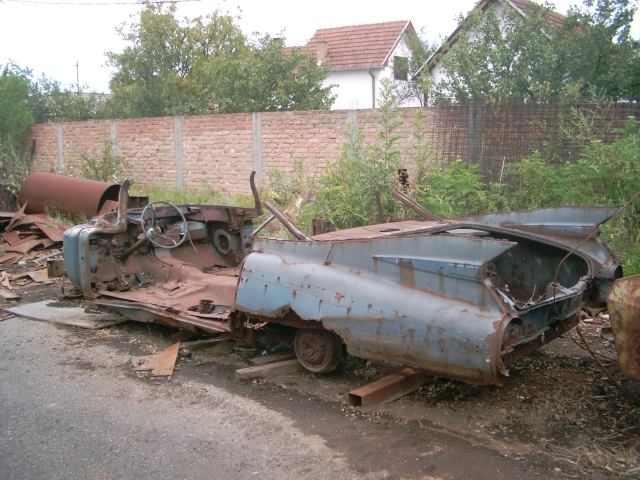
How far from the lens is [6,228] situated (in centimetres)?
1075

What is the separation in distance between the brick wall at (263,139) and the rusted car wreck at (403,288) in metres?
5.02

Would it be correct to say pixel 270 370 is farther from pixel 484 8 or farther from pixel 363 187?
pixel 484 8

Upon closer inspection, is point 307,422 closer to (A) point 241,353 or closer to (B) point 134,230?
(A) point 241,353

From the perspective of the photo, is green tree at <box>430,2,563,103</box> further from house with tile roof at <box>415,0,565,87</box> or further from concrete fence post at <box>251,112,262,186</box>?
concrete fence post at <box>251,112,262,186</box>

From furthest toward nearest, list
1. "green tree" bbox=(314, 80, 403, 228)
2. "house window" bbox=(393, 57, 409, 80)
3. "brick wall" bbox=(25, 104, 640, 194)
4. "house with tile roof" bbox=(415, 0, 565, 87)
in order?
"house window" bbox=(393, 57, 409, 80), "house with tile roof" bbox=(415, 0, 565, 87), "brick wall" bbox=(25, 104, 640, 194), "green tree" bbox=(314, 80, 403, 228)

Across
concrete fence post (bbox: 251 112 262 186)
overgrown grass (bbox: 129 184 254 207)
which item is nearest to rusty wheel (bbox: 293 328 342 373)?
overgrown grass (bbox: 129 184 254 207)

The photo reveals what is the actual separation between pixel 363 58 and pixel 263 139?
13.5 metres

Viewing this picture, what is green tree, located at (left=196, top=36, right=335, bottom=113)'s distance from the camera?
1656cm

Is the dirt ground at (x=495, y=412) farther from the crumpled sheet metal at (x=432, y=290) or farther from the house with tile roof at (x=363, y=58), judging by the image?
the house with tile roof at (x=363, y=58)

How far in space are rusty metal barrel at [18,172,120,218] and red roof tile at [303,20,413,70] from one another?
1552 cm

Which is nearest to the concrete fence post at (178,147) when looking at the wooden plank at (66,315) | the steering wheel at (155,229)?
the wooden plank at (66,315)

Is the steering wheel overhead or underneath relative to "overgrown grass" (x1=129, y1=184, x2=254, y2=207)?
underneath

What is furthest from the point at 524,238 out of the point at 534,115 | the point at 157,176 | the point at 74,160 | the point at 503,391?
the point at 74,160

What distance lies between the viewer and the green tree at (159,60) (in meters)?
21.6
